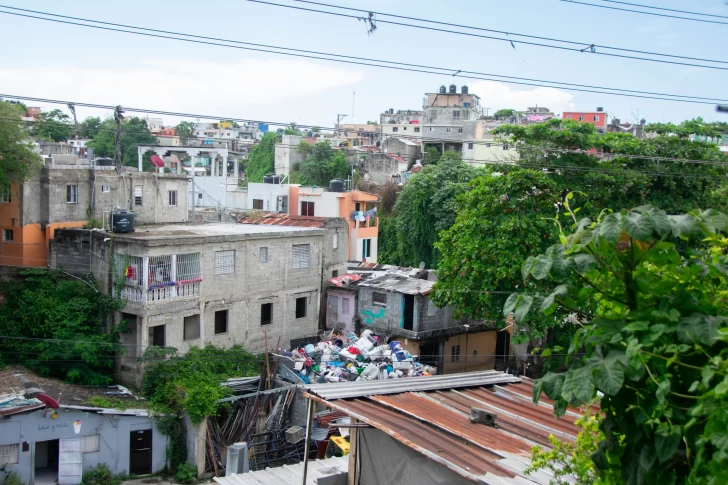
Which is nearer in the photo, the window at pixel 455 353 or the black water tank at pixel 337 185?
the window at pixel 455 353

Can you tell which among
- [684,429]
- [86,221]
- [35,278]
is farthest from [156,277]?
[684,429]

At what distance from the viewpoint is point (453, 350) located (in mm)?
26938

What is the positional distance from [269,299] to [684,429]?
21.7m

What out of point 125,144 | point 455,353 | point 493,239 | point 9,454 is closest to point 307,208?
point 455,353

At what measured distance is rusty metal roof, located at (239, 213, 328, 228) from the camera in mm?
30125

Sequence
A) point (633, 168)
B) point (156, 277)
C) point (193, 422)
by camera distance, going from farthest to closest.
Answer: point (633, 168)
point (156, 277)
point (193, 422)

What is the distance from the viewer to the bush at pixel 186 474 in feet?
61.7

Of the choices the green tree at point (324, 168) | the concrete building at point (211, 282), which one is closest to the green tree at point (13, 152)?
the concrete building at point (211, 282)

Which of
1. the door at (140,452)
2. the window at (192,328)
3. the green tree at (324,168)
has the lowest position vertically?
the door at (140,452)

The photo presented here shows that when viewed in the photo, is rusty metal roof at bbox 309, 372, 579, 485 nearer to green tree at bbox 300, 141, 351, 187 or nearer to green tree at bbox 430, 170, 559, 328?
green tree at bbox 430, 170, 559, 328

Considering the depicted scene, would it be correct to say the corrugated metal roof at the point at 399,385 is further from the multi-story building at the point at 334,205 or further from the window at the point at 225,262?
the multi-story building at the point at 334,205

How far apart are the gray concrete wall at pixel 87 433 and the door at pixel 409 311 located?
386 inches

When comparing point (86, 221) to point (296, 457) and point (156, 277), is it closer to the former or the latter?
point (156, 277)

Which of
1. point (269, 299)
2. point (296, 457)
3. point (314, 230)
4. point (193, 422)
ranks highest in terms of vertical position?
point (314, 230)
